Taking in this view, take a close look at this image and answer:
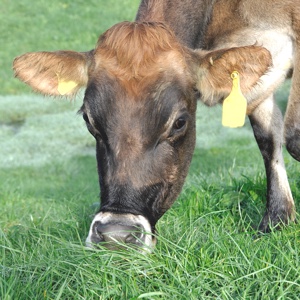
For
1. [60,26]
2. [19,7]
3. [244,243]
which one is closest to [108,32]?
[244,243]

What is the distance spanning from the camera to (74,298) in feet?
13.2

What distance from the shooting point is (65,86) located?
545 cm

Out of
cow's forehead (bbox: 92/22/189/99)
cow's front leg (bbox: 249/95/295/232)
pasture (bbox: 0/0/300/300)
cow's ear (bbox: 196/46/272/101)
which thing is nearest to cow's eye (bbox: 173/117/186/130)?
cow's forehead (bbox: 92/22/189/99)

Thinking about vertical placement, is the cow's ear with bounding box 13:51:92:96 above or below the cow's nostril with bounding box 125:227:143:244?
above

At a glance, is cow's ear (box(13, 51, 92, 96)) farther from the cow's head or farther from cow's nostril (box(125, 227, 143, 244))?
cow's nostril (box(125, 227, 143, 244))

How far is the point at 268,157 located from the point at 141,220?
8.02ft

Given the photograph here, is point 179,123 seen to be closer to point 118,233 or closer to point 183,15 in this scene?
point 118,233

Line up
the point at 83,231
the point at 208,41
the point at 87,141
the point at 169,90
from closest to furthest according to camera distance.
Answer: the point at 169,90, the point at 83,231, the point at 208,41, the point at 87,141

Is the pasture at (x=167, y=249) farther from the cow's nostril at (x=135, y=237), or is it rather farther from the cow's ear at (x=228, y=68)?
the cow's ear at (x=228, y=68)

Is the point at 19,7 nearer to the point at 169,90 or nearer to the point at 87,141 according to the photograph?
the point at 87,141

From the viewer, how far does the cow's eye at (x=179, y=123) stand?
489cm

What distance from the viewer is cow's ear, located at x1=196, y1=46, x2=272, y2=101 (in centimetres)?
503

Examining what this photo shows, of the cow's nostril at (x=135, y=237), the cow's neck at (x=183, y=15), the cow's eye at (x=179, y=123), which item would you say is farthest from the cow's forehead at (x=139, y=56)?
the cow's nostril at (x=135, y=237)

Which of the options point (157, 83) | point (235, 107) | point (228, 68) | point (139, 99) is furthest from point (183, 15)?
point (139, 99)
